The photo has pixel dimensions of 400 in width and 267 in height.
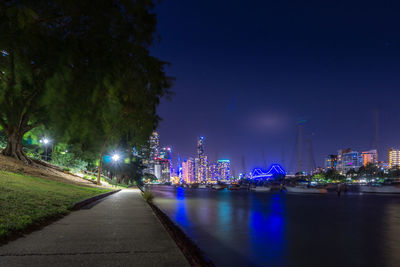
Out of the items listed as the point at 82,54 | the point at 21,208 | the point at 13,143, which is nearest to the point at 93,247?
the point at 21,208

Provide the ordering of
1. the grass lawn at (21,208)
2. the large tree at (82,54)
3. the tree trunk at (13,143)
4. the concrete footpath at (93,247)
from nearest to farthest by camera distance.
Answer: the concrete footpath at (93,247), the grass lawn at (21,208), the large tree at (82,54), the tree trunk at (13,143)

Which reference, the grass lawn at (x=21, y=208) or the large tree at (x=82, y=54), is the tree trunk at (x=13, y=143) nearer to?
the grass lawn at (x=21, y=208)

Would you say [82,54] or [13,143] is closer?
[82,54]

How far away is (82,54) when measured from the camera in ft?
32.2

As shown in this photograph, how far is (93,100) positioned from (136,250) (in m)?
4.72

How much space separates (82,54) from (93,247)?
5659 mm

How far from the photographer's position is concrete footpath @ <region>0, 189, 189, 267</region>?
5.67 m

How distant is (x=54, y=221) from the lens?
1016cm

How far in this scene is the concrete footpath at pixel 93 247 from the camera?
5.67m

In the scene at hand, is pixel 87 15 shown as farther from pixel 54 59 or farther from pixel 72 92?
pixel 72 92

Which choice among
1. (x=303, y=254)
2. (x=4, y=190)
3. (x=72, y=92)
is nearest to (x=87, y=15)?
(x=72, y=92)

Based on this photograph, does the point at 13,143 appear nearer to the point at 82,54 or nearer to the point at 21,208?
the point at 21,208

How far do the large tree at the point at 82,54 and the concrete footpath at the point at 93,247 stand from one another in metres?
3.43

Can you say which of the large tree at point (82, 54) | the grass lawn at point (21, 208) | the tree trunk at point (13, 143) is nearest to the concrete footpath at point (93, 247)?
the grass lawn at point (21, 208)
